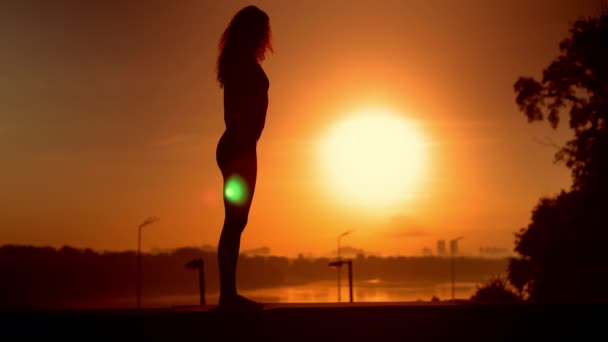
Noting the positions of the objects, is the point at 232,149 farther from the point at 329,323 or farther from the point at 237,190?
Result: the point at 329,323

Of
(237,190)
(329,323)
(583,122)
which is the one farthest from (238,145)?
(583,122)

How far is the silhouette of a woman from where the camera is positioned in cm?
492

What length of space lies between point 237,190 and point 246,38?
4.07 ft

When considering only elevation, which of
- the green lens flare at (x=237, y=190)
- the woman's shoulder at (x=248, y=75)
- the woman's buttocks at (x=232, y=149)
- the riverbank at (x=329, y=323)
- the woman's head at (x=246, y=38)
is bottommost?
the riverbank at (x=329, y=323)

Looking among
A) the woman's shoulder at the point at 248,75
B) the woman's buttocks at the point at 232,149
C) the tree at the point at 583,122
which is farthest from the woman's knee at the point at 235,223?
the tree at the point at 583,122

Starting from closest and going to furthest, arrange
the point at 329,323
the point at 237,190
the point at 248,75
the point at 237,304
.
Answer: the point at 329,323 < the point at 237,304 < the point at 237,190 < the point at 248,75

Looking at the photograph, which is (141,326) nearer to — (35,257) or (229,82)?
(229,82)

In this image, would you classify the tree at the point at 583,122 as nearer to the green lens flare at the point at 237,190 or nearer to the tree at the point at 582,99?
the tree at the point at 582,99

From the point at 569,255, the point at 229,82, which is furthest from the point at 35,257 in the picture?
the point at 229,82

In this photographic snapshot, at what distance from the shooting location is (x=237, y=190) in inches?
194

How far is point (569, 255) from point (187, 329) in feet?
104

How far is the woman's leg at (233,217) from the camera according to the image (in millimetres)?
4906

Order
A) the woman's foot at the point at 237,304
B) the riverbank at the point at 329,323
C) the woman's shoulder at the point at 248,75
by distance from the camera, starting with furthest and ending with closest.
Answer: the woman's shoulder at the point at 248,75
the woman's foot at the point at 237,304
the riverbank at the point at 329,323

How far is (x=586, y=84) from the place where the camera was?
2644 cm
